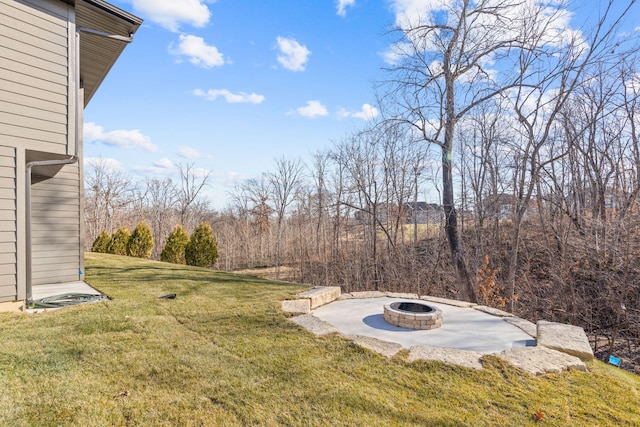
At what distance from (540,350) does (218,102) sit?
10.8m

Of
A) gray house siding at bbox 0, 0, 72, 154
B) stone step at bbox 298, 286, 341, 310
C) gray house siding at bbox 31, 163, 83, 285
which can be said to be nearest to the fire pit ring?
stone step at bbox 298, 286, 341, 310

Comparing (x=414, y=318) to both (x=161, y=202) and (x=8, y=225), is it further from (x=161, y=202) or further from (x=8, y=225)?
(x=161, y=202)

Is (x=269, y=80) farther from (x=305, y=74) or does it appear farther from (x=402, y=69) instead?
(x=402, y=69)

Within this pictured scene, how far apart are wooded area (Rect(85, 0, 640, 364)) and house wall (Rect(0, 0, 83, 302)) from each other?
6.31m

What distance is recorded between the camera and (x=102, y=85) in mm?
6180

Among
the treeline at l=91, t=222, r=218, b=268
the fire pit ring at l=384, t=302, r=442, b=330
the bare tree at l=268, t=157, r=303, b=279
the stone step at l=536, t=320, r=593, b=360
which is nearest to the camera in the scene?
the stone step at l=536, t=320, r=593, b=360

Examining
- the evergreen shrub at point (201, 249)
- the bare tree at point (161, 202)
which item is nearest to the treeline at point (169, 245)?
the evergreen shrub at point (201, 249)

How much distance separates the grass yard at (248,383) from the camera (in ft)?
6.40

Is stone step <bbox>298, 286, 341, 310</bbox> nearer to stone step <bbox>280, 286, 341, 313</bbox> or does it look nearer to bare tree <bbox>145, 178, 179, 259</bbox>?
stone step <bbox>280, 286, 341, 313</bbox>

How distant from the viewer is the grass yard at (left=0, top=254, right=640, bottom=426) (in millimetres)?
1952

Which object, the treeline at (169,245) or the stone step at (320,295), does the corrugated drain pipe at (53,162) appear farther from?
the treeline at (169,245)

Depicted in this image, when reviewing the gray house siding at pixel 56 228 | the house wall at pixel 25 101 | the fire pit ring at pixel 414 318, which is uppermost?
the house wall at pixel 25 101

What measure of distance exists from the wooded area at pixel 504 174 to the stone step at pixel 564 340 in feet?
9.57

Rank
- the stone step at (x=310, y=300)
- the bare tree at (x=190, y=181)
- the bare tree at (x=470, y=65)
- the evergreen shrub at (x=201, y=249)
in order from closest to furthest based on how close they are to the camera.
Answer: the stone step at (x=310, y=300) → the bare tree at (x=470, y=65) → the evergreen shrub at (x=201, y=249) → the bare tree at (x=190, y=181)
